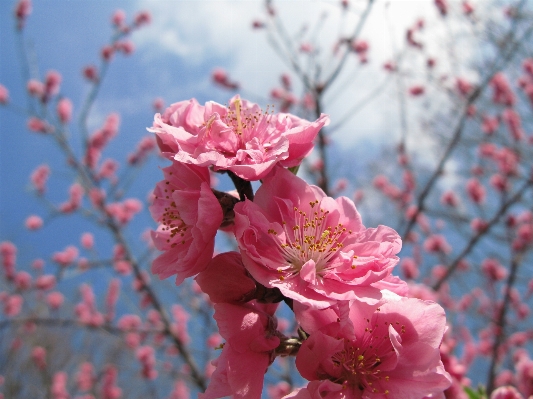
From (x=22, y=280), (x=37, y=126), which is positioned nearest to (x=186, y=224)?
(x=37, y=126)

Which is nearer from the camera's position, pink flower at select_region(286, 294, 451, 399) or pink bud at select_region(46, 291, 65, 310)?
pink flower at select_region(286, 294, 451, 399)

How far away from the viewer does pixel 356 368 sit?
856mm

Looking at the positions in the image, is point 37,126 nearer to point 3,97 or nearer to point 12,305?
point 3,97

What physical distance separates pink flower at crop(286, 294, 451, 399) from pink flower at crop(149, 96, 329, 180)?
1.24 feet

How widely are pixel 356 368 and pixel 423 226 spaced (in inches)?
250

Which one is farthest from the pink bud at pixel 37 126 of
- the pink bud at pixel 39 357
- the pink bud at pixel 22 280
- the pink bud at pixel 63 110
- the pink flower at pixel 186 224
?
the pink bud at pixel 39 357

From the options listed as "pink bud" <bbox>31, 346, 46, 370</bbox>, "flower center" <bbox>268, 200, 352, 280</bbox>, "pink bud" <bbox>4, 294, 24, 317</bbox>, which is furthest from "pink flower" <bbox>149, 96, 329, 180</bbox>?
"pink bud" <bbox>31, 346, 46, 370</bbox>

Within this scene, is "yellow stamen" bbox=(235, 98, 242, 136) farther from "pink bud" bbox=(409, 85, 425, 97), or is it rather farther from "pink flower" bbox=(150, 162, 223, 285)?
"pink bud" bbox=(409, 85, 425, 97)

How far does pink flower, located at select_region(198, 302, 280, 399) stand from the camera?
0.79 m

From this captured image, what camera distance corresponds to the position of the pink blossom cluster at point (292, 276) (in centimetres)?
80

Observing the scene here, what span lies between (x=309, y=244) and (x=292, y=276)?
101 millimetres

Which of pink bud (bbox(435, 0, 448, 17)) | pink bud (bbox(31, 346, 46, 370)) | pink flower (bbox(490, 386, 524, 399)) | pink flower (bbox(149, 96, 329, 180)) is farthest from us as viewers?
pink bud (bbox(31, 346, 46, 370))

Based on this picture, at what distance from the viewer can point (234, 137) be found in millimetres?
1003

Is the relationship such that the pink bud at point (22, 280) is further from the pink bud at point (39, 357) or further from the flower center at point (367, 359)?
the flower center at point (367, 359)
